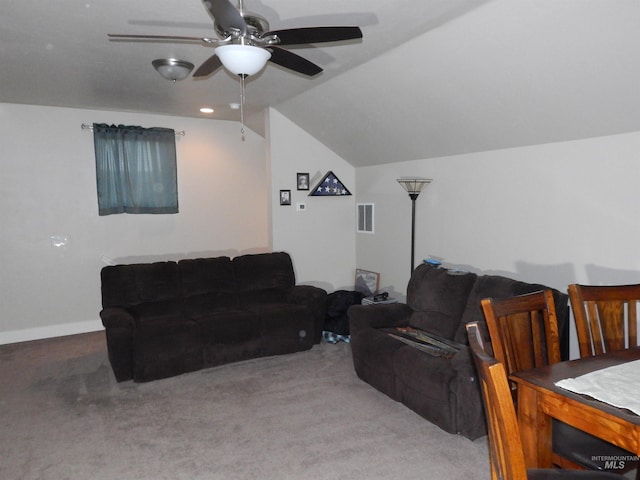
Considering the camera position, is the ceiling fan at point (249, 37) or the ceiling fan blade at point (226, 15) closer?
the ceiling fan blade at point (226, 15)

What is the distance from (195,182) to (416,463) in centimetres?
412

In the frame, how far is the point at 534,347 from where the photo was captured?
74.2 inches

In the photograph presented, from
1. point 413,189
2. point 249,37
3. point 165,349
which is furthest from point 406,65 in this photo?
point 165,349

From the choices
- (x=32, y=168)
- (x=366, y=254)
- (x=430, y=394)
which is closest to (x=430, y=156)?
(x=366, y=254)

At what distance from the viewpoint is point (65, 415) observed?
293 centimetres

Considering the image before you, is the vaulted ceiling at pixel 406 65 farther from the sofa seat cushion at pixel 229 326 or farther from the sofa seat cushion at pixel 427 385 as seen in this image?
the sofa seat cushion at pixel 229 326

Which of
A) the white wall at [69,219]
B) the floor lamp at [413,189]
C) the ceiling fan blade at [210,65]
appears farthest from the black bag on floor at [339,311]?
the ceiling fan blade at [210,65]

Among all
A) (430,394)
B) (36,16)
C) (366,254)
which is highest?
(36,16)

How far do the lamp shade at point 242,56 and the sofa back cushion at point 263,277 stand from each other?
269cm

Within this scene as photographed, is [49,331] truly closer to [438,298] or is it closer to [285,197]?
[285,197]

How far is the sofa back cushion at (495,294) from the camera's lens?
2.58m

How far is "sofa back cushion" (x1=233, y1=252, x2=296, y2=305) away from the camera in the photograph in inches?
171

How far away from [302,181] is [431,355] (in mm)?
2812

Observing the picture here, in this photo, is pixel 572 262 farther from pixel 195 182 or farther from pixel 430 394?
pixel 195 182
